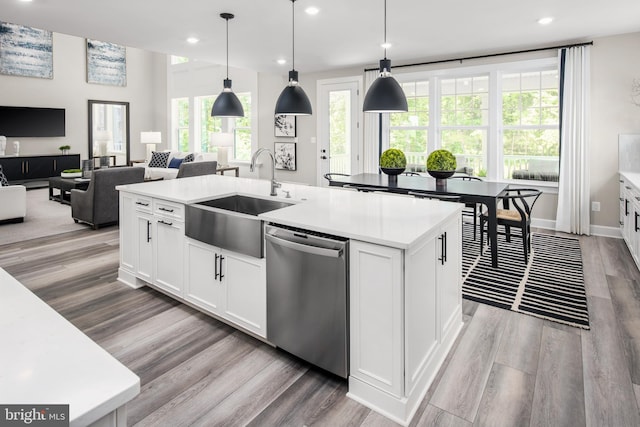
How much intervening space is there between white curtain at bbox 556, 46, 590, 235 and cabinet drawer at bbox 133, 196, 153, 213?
503 cm

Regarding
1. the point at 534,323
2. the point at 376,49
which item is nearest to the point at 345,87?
the point at 376,49

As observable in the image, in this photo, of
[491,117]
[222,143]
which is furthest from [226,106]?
[222,143]

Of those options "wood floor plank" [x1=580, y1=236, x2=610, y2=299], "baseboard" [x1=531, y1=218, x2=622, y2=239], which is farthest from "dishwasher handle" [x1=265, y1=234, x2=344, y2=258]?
"baseboard" [x1=531, y1=218, x2=622, y2=239]

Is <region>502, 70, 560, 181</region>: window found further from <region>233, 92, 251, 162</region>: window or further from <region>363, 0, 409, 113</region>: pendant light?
<region>233, 92, 251, 162</region>: window

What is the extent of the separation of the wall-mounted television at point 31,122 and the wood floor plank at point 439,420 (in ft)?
34.3

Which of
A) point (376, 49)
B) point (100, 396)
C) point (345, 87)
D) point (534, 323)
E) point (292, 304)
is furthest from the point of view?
point (345, 87)

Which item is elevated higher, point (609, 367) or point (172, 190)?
point (172, 190)

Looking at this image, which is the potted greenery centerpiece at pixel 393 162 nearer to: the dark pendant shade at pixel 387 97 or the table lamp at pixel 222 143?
the dark pendant shade at pixel 387 97

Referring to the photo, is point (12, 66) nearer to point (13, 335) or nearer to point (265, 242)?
point (265, 242)

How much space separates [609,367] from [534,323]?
0.57 m

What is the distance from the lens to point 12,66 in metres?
8.86

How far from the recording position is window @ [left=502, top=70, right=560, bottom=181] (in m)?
5.45
